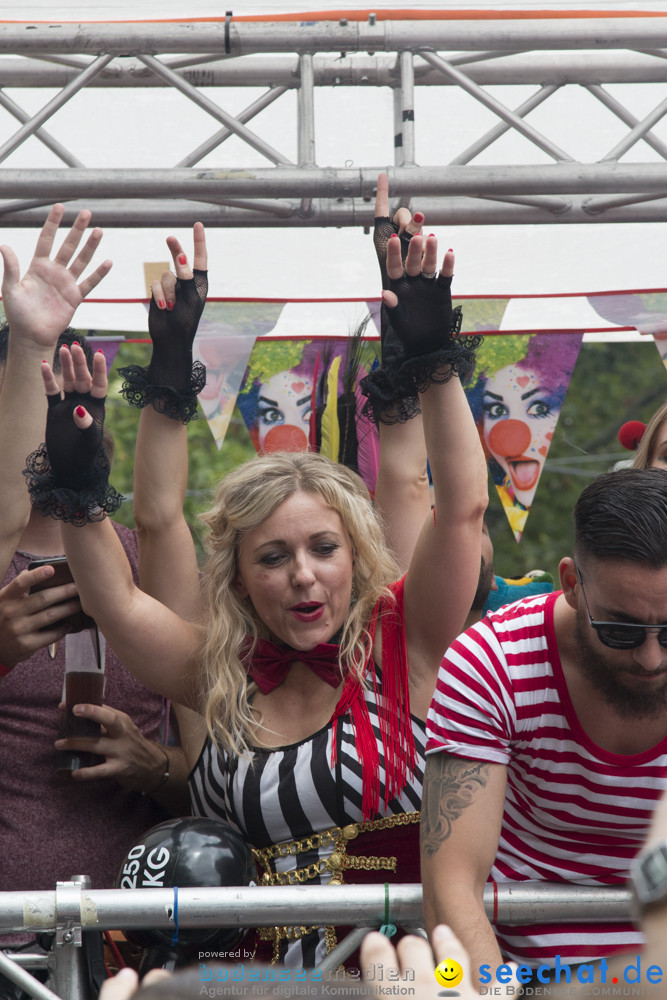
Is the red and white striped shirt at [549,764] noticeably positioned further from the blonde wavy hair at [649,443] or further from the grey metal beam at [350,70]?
the grey metal beam at [350,70]

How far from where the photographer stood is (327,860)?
1977 millimetres

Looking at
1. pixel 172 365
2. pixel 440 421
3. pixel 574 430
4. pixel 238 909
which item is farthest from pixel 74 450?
pixel 574 430

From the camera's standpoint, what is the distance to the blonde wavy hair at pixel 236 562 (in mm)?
2168

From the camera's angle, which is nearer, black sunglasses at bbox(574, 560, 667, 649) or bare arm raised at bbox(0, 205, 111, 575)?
black sunglasses at bbox(574, 560, 667, 649)

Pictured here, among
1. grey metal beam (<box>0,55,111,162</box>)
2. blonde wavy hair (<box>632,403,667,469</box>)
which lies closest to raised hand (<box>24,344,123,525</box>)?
grey metal beam (<box>0,55,111,162</box>)

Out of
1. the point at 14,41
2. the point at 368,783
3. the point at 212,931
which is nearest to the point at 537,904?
the point at 368,783

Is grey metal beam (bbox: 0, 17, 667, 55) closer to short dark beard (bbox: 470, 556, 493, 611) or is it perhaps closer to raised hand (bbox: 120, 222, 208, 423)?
raised hand (bbox: 120, 222, 208, 423)

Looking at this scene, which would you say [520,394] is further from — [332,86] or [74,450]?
[74,450]

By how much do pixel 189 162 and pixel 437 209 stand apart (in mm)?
783

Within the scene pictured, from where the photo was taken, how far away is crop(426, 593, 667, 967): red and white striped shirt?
1790mm

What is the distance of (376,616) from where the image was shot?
2.23m

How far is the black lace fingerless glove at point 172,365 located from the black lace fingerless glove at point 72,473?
21 centimetres

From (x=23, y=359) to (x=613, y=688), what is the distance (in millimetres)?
1436

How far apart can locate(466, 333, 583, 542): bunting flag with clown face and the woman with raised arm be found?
Answer: 4.65ft
